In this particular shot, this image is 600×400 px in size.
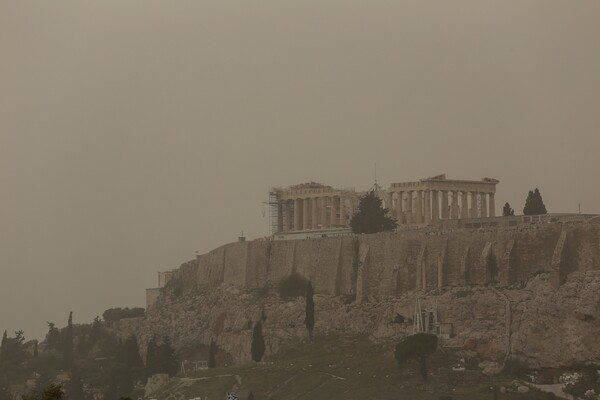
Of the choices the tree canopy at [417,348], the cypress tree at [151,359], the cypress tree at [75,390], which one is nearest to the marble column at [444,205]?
the tree canopy at [417,348]

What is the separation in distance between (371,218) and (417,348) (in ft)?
64.1

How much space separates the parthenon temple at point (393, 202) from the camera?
366ft

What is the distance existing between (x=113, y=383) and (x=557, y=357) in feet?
106

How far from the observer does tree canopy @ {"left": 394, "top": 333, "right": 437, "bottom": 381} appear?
9056 centimetres

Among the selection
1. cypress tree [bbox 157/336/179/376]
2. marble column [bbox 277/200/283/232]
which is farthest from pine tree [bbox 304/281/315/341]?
marble column [bbox 277/200/283/232]

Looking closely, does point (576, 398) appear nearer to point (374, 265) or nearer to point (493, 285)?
point (493, 285)

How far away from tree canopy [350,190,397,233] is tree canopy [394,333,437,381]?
695 inches

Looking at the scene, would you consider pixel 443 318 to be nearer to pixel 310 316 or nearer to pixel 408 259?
pixel 408 259

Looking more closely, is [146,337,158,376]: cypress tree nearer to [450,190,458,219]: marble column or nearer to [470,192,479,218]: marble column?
[450,190,458,219]: marble column

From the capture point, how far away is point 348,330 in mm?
101062

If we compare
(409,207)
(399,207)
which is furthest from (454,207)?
(399,207)

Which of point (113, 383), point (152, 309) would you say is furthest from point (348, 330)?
point (152, 309)

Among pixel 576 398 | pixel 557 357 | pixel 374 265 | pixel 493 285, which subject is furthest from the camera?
pixel 374 265

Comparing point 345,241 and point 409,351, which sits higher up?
point 345,241
